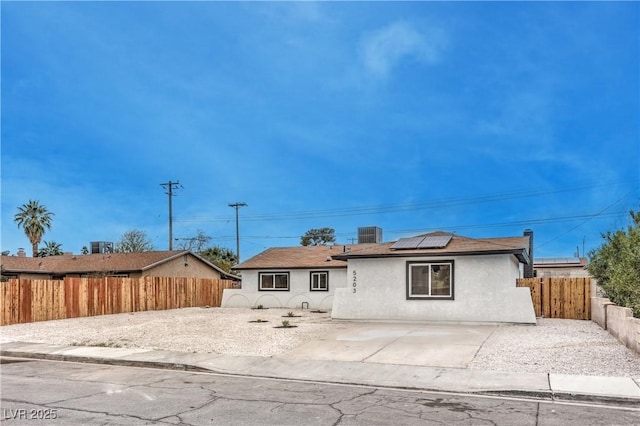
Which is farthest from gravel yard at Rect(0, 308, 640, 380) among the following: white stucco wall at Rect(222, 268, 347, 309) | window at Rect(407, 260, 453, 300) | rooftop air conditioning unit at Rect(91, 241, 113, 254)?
rooftop air conditioning unit at Rect(91, 241, 113, 254)

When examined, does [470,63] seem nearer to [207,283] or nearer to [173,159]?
[207,283]

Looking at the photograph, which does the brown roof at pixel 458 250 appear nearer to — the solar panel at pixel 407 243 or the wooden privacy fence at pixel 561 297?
the solar panel at pixel 407 243

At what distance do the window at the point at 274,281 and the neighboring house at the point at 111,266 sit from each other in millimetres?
9752

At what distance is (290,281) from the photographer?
2888 centimetres

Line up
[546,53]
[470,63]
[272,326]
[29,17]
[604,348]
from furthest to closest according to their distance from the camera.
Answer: [470,63] → [546,53] → [272,326] → [29,17] → [604,348]

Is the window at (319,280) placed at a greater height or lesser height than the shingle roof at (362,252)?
lesser

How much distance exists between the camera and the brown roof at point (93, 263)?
3562 cm

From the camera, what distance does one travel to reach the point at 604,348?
38.2ft

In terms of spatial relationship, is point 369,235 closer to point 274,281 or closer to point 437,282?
point 274,281

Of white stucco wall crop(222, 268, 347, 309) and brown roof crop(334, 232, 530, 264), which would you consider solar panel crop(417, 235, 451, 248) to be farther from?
white stucco wall crop(222, 268, 347, 309)

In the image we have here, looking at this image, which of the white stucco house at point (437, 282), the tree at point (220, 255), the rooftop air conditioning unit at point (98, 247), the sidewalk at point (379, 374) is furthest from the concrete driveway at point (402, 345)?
the tree at point (220, 255)

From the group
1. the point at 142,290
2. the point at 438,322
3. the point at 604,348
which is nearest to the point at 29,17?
the point at 142,290

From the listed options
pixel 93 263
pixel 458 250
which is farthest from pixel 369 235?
pixel 93 263

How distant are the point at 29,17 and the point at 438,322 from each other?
17.1 metres
